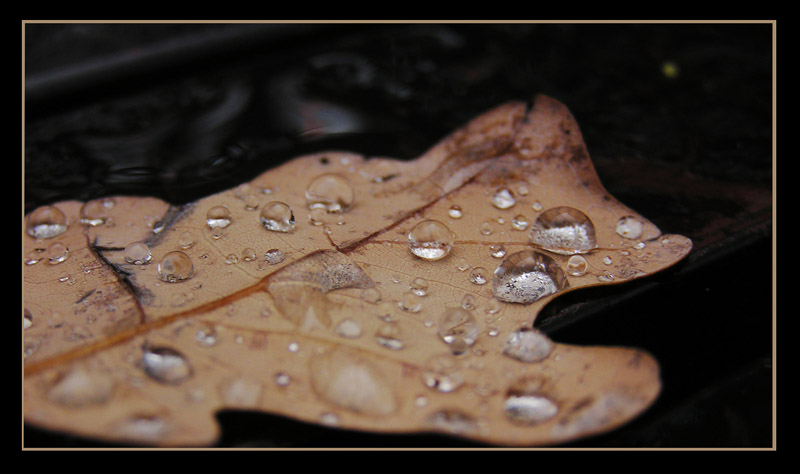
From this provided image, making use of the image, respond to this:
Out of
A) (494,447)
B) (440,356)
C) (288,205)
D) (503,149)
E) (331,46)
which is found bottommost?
(494,447)

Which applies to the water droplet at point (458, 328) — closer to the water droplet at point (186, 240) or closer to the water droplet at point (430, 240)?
the water droplet at point (430, 240)

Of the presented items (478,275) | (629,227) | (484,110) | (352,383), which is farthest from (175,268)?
(484,110)

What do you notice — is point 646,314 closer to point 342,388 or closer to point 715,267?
point 715,267

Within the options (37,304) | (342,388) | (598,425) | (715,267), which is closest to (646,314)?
(715,267)

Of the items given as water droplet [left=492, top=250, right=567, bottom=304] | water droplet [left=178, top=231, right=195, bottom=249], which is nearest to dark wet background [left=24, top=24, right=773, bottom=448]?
water droplet [left=492, top=250, right=567, bottom=304]

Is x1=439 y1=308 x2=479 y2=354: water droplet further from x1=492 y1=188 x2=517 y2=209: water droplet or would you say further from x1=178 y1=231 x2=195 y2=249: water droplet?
x1=178 y1=231 x2=195 y2=249: water droplet

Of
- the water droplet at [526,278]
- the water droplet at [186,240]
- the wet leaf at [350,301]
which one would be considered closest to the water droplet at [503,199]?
the wet leaf at [350,301]

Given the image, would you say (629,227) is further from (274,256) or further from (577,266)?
(274,256)
